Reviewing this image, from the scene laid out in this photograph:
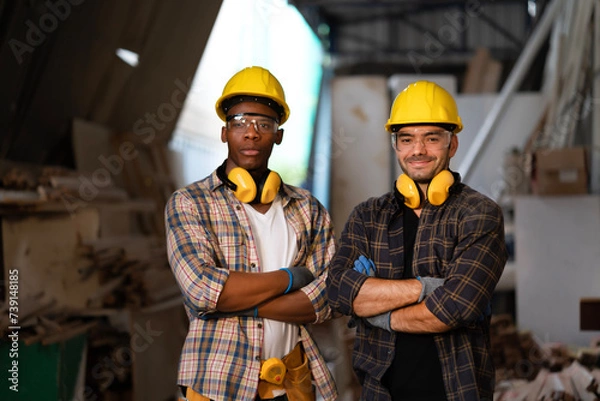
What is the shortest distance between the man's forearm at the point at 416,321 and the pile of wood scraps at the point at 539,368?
2148 mm

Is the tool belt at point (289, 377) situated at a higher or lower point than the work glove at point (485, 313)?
lower

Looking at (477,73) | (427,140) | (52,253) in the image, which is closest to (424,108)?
(427,140)

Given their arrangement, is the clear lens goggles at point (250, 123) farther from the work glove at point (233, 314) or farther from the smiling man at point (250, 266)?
the work glove at point (233, 314)

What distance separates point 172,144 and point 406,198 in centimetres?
579

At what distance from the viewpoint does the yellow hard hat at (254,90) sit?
8.28 feet

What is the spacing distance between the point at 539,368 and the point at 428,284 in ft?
10.2

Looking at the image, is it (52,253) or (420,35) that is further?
(420,35)

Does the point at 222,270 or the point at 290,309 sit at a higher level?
the point at 222,270

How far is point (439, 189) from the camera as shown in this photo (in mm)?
2234

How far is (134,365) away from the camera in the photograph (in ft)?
14.5

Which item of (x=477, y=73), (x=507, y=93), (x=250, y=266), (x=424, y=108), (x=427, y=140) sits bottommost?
(x=250, y=266)

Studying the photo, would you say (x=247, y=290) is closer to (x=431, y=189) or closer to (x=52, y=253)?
(x=431, y=189)

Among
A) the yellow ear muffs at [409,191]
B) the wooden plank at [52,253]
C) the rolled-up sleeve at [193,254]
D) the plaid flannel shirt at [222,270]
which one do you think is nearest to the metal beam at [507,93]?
the wooden plank at [52,253]

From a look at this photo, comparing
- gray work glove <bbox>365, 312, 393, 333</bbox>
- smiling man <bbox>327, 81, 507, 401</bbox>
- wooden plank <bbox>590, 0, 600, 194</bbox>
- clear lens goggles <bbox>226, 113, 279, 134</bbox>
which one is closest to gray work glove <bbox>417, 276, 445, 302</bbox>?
smiling man <bbox>327, 81, 507, 401</bbox>
